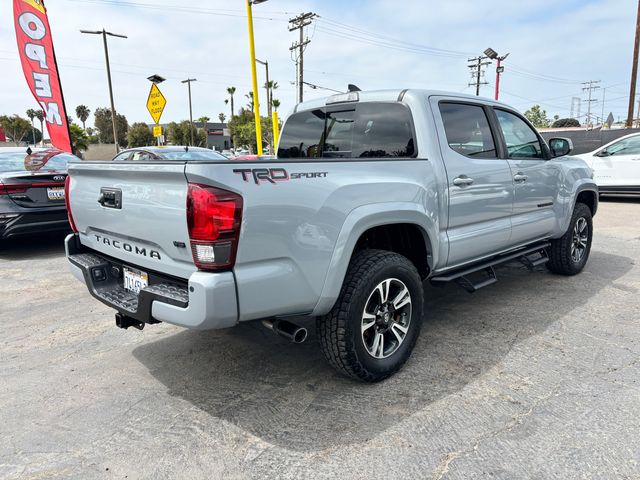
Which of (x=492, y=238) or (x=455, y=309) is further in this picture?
(x=455, y=309)

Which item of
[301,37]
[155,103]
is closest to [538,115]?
[301,37]

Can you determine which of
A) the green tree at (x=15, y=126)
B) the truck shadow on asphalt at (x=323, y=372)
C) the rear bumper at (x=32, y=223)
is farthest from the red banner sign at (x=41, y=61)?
the green tree at (x=15, y=126)

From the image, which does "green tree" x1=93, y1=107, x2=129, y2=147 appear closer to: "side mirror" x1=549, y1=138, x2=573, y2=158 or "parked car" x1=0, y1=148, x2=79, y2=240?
"parked car" x1=0, y1=148, x2=79, y2=240

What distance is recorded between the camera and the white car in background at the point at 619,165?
11.2 m

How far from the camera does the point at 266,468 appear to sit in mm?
2178

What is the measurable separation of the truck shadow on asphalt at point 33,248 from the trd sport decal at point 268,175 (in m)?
5.54

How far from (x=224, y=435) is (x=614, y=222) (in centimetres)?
909

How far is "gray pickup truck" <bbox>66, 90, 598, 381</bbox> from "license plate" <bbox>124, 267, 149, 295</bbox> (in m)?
0.01

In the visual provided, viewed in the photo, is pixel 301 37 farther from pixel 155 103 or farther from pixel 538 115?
pixel 538 115

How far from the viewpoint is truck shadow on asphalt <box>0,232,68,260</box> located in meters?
6.57

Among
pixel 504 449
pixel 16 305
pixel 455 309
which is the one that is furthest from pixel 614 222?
pixel 16 305

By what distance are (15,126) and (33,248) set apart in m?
83.5

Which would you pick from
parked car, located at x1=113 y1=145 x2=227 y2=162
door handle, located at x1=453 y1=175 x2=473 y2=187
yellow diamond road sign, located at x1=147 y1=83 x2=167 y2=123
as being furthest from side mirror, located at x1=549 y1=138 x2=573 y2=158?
yellow diamond road sign, located at x1=147 y1=83 x2=167 y2=123

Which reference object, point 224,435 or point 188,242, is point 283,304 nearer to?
point 188,242
